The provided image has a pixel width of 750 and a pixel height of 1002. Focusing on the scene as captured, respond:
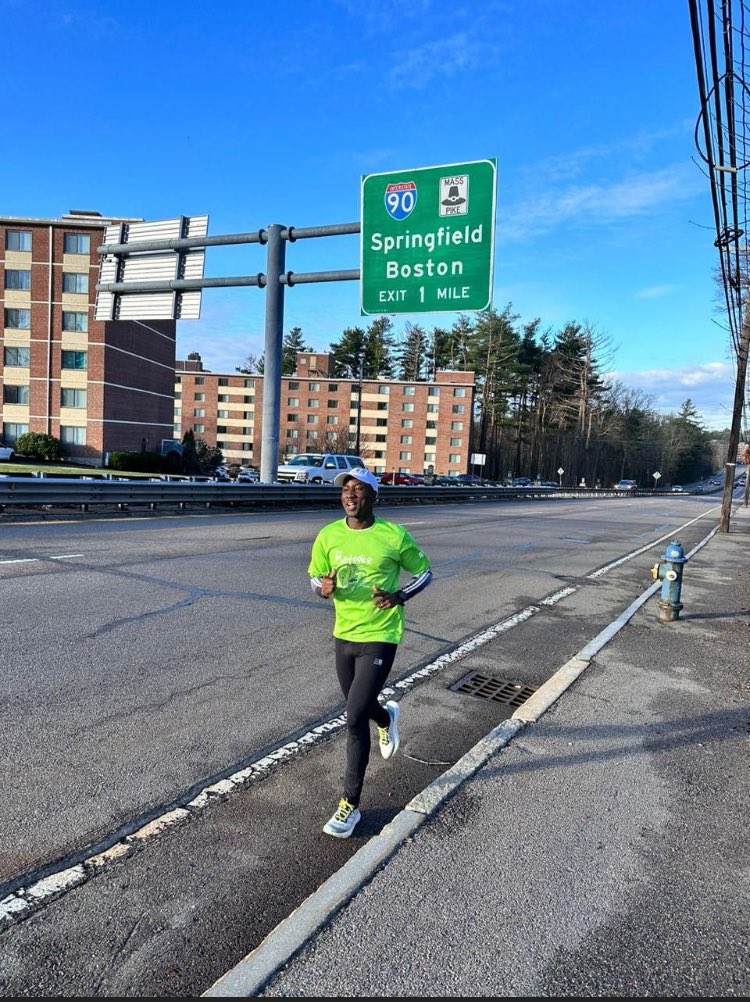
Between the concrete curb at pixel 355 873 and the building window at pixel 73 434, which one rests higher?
the building window at pixel 73 434

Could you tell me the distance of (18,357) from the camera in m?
49.0

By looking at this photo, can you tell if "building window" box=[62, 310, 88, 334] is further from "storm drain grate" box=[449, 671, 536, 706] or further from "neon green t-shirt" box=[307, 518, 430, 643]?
"neon green t-shirt" box=[307, 518, 430, 643]

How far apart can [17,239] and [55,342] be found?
8.09 meters

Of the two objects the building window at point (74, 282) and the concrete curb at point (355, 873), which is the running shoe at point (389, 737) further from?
the building window at point (74, 282)

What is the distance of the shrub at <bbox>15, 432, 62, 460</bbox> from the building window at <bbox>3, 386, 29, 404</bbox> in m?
5.23

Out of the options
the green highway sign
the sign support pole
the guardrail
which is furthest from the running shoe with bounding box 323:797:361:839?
the sign support pole

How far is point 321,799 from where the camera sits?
3.44 meters

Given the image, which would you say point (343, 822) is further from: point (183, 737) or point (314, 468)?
point (314, 468)

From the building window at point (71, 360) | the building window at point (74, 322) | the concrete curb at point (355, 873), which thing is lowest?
the concrete curb at point (355, 873)

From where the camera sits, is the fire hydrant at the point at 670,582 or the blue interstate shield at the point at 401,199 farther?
the blue interstate shield at the point at 401,199

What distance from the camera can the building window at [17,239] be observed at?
4828cm

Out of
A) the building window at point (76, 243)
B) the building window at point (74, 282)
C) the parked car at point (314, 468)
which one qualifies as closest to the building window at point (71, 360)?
the building window at point (74, 282)

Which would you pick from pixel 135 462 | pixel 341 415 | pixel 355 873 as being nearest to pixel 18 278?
pixel 135 462

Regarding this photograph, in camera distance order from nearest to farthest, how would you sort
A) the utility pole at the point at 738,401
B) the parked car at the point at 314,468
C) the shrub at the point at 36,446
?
1. the utility pole at the point at 738,401
2. the parked car at the point at 314,468
3. the shrub at the point at 36,446
